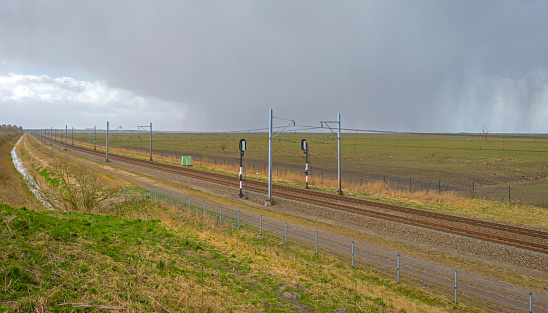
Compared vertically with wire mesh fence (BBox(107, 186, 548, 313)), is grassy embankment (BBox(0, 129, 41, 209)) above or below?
above

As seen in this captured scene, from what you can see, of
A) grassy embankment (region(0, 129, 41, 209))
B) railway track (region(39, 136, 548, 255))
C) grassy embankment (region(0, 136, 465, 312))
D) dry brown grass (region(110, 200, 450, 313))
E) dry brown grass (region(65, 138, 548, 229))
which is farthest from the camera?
dry brown grass (region(65, 138, 548, 229))

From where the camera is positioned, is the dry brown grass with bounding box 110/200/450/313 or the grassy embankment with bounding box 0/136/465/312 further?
the dry brown grass with bounding box 110/200/450/313

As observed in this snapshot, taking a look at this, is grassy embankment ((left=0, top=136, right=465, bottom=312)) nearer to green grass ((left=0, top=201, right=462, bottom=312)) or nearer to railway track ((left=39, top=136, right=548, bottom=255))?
green grass ((left=0, top=201, right=462, bottom=312))

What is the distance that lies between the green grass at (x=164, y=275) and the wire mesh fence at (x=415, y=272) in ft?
2.38

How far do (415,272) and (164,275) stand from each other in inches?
378

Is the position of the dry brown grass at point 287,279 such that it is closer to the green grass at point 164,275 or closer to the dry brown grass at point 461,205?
the green grass at point 164,275

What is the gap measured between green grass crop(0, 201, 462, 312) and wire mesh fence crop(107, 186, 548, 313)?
725mm

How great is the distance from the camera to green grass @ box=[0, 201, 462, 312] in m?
8.37

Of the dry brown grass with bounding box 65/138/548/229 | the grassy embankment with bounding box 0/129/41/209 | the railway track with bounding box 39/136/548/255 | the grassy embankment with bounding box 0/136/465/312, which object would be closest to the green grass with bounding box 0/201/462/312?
the grassy embankment with bounding box 0/136/465/312

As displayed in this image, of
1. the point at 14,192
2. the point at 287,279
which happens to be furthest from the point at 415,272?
the point at 14,192

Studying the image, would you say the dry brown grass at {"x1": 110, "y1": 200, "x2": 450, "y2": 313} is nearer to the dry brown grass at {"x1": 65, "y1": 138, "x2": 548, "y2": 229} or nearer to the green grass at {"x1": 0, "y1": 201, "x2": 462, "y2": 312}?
the green grass at {"x1": 0, "y1": 201, "x2": 462, "y2": 312}

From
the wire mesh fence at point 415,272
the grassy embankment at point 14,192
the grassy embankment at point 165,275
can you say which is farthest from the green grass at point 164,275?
the grassy embankment at point 14,192

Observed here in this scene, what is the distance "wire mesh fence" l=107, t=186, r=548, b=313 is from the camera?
459 inches

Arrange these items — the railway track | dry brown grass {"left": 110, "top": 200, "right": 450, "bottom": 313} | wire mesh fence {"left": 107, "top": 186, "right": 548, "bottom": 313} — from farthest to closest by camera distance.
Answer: the railway track
wire mesh fence {"left": 107, "top": 186, "right": 548, "bottom": 313}
dry brown grass {"left": 110, "top": 200, "right": 450, "bottom": 313}
